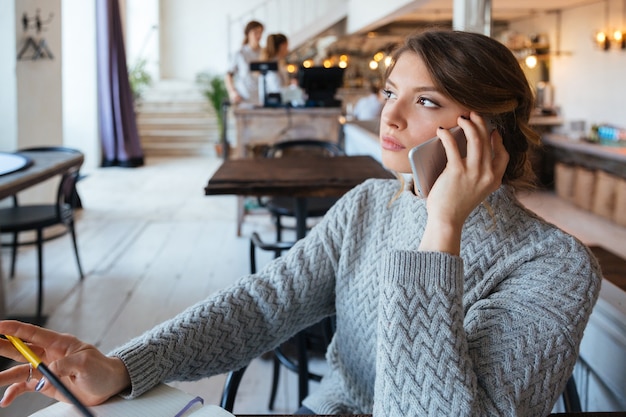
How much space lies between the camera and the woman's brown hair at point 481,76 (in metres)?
1.04

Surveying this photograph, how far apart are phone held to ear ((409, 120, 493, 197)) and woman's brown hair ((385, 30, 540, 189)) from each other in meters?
0.06

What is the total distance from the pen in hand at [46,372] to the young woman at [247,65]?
19.9ft

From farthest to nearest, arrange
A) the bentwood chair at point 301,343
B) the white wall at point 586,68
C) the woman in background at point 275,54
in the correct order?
the white wall at point 586,68 < the woman in background at point 275,54 < the bentwood chair at point 301,343

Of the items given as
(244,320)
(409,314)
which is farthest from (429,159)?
(244,320)

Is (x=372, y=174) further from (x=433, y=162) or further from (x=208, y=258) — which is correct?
(x=208, y=258)

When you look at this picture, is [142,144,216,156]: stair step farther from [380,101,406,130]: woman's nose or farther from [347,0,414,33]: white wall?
[380,101,406,130]: woman's nose

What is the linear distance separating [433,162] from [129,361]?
0.53 meters

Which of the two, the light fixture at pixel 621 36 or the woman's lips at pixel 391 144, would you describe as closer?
the woman's lips at pixel 391 144

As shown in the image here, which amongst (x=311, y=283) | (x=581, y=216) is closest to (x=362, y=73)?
(x=581, y=216)

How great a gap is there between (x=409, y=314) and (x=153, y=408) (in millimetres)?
368

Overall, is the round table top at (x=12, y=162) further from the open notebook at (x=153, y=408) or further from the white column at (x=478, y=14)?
the white column at (x=478, y=14)

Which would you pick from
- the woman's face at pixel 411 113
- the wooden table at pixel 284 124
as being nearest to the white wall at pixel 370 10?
the wooden table at pixel 284 124

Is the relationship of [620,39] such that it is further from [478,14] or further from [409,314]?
[409,314]

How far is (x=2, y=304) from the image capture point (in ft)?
11.4
